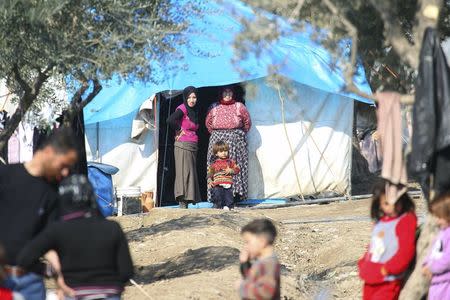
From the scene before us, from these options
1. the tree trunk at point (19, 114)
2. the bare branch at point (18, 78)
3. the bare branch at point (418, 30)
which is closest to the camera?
the bare branch at point (418, 30)

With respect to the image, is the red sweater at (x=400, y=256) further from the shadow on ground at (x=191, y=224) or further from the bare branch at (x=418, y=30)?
the shadow on ground at (x=191, y=224)

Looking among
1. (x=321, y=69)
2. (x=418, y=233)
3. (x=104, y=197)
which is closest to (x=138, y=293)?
(x=418, y=233)

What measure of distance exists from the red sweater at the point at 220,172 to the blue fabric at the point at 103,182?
5.31 feet

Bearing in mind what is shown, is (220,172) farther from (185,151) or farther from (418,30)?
(418,30)

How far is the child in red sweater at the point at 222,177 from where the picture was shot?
17.6 meters

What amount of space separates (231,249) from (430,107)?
5.69 m

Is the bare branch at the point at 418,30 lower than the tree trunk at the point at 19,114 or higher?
higher

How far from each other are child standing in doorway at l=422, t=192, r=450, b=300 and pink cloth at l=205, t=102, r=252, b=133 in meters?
10.1

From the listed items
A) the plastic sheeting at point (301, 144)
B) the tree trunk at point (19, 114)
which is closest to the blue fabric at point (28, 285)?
the tree trunk at point (19, 114)

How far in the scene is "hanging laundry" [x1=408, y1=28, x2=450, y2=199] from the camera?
7.34 meters

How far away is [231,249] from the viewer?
41.5ft

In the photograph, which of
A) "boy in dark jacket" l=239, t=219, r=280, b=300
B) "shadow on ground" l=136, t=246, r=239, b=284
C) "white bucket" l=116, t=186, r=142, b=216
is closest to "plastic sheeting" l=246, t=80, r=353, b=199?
"white bucket" l=116, t=186, r=142, b=216

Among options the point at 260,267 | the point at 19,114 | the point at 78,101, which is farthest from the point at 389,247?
the point at 78,101

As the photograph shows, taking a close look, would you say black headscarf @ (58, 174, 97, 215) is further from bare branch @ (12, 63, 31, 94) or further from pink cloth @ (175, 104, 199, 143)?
pink cloth @ (175, 104, 199, 143)
